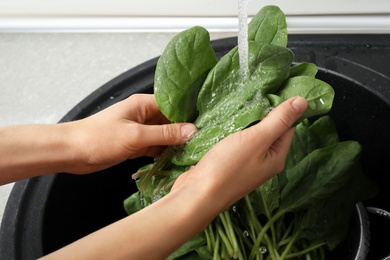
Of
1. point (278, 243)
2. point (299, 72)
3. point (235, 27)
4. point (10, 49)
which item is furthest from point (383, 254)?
point (10, 49)

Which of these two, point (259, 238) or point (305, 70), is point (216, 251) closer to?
point (259, 238)

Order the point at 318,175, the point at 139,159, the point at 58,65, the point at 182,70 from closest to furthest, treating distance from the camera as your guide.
A: the point at 182,70, the point at 318,175, the point at 139,159, the point at 58,65

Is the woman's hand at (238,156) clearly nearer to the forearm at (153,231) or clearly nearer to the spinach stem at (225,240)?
the forearm at (153,231)

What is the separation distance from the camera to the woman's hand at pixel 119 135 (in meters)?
0.53

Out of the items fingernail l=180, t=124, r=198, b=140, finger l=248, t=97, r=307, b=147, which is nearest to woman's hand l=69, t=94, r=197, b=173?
fingernail l=180, t=124, r=198, b=140

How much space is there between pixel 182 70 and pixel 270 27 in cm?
11

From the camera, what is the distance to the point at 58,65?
0.87 metres

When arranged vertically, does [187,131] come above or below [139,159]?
above

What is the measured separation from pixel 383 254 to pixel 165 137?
0.37 m

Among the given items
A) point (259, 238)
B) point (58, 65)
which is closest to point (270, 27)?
point (259, 238)

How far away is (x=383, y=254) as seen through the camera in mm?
685

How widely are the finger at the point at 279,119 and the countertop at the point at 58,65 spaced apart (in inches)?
14.8

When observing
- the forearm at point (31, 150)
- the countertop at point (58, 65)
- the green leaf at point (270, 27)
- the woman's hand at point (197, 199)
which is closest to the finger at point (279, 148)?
the woman's hand at point (197, 199)

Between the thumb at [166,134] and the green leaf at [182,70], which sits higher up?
the green leaf at [182,70]
